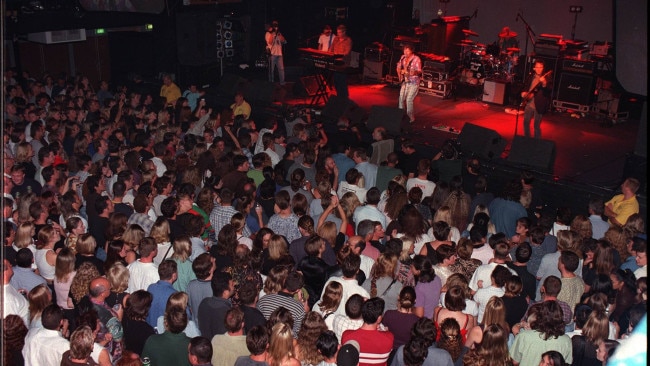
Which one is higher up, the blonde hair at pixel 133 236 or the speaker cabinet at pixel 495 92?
the blonde hair at pixel 133 236

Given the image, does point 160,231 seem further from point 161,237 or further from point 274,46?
point 274,46

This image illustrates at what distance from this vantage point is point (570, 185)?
929 centimetres

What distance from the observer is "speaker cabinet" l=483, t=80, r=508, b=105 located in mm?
14195

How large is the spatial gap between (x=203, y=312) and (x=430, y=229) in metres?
2.69

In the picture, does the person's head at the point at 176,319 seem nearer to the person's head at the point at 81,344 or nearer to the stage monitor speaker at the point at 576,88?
the person's head at the point at 81,344

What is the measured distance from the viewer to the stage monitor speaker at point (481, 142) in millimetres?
10375

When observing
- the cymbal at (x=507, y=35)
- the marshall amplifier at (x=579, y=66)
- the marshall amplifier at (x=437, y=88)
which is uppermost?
the cymbal at (x=507, y=35)

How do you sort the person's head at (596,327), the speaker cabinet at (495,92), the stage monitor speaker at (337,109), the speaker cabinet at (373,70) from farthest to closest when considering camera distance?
the speaker cabinet at (373,70)
the speaker cabinet at (495,92)
the stage monitor speaker at (337,109)
the person's head at (596,327)

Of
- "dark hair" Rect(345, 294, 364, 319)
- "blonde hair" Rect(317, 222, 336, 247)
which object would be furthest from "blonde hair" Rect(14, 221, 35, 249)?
"dark hair" Rect(345, 294, 364, 319)

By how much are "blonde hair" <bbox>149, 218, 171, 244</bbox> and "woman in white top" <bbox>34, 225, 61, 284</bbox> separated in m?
0.81

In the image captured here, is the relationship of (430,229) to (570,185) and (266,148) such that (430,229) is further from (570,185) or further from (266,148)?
(570,185)

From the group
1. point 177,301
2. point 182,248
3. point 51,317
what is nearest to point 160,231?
point 182,248

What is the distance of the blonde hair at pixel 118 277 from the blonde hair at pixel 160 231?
73 cm

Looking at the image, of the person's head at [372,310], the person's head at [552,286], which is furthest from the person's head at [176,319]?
the person's head at [552,286]
